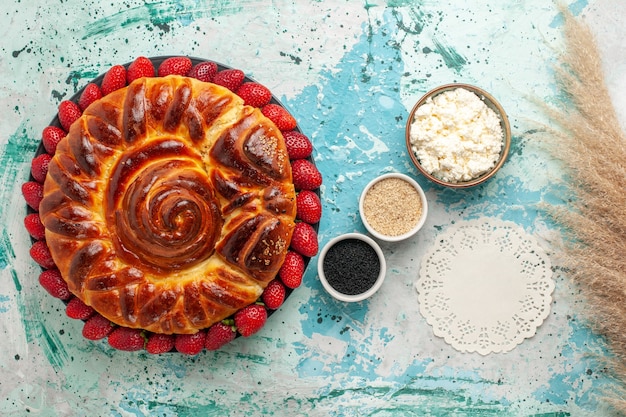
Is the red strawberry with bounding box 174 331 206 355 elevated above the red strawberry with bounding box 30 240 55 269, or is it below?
below

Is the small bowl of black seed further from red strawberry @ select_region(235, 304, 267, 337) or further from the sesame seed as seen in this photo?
red strawberry @ select_region(235, 304, 267, 337)

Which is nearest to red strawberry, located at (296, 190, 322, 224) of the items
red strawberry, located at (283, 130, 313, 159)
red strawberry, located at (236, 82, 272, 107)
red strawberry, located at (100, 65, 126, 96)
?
red strawberry, located at (283, 130, 313, 159)

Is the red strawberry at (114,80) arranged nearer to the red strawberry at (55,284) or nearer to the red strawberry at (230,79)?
the red strawberry at (230,79)

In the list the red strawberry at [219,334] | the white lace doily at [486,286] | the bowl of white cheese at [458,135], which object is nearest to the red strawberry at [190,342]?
the red strawberry at [219,334]

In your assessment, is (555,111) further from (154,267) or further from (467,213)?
(154,267)

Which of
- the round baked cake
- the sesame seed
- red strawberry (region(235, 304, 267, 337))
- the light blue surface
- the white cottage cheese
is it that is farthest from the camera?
the light blue surface

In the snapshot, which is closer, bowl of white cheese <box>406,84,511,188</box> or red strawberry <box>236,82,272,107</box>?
red strawberry <box>236,82,272,107</box>
